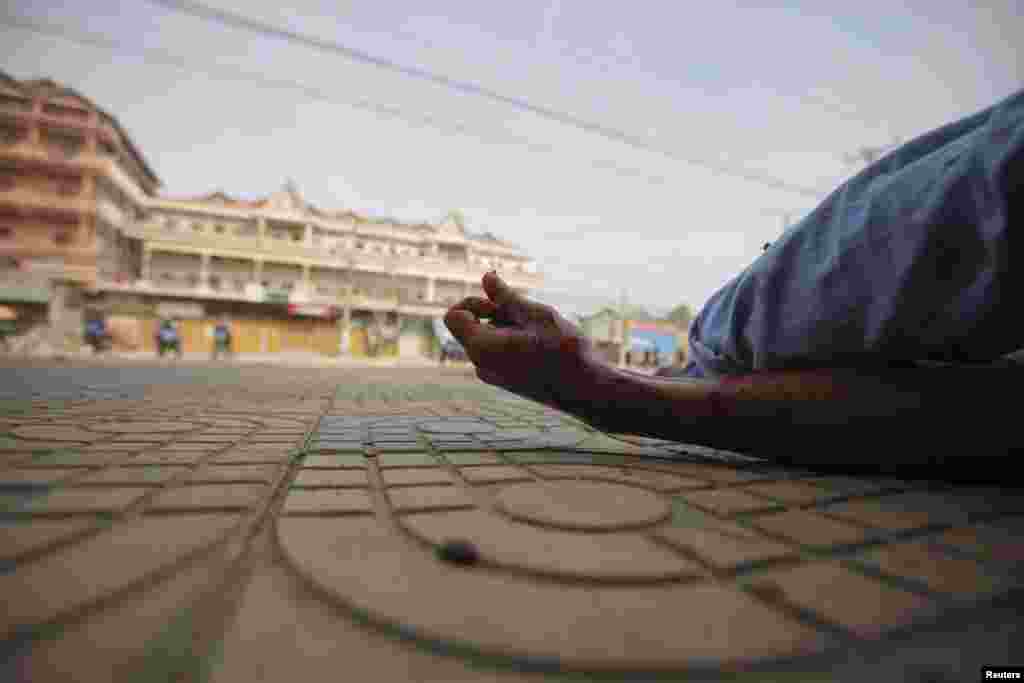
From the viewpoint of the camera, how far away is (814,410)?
4.20 ft

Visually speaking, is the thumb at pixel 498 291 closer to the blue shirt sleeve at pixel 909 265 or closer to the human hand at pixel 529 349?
the human hand at pixel 529 349

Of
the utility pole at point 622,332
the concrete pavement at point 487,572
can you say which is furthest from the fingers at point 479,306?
the utility pole at point 622,332

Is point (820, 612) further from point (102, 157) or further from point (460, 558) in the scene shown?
point (102, 157)

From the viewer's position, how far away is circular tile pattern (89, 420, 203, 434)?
1.77 meters

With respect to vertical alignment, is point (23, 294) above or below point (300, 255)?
below

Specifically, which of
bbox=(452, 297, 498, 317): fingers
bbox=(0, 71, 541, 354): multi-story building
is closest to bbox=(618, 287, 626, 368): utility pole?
bbox=(0, 71, 541, 354): multi-story building

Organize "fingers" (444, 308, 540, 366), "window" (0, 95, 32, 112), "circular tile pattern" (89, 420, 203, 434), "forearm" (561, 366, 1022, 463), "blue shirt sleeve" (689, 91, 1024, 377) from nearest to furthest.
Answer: "blue shirt sleeve" (689, 91, 1024, 377), "forearm" (561, 366, 1022, 463), "fingers" (444, 308, 540, 366), "circular tile pattern" (89, 420, 203, 434), "window" (0, 95, 32, 112)

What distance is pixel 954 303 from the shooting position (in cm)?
109

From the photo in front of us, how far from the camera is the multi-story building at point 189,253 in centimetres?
2227

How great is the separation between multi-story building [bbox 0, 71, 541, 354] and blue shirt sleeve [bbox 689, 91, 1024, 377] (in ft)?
86.2

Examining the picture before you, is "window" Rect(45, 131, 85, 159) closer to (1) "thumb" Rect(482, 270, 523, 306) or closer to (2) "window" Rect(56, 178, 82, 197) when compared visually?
(2) "window" Rect(56, 178, 82, 197)

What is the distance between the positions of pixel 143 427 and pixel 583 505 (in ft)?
6.05

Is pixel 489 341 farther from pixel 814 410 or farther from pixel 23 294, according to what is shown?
pixel 23 294

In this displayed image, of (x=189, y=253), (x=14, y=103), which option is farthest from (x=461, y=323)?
(x=14, y=103)
